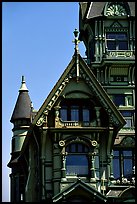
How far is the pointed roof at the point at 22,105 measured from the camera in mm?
38688

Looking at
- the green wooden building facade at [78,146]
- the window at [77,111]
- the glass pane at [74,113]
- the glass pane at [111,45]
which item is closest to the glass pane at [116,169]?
the green wooden building facade at [78,146]

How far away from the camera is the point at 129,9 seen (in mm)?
36594

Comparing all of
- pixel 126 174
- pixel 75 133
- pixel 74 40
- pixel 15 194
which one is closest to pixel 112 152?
pixel 126 174

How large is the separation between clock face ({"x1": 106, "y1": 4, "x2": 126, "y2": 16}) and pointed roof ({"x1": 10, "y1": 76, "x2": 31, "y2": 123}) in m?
9.17

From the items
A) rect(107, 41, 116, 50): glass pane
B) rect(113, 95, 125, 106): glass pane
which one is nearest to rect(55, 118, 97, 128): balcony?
rect(113, 95, 125, 106): glass pane

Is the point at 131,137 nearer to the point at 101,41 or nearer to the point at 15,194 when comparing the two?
the point at 101,41

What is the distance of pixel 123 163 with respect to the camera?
102ft

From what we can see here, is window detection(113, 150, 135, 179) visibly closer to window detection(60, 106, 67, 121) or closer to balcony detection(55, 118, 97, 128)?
balcony detection(55, 118, 97, 128)

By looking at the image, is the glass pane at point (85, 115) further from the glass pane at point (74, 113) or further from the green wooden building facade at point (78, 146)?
the glass pane at point (74, 113)

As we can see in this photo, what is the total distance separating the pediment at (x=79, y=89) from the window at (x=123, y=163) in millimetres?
3541

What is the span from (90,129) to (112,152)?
135 inches

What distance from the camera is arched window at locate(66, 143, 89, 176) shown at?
28.0 metres

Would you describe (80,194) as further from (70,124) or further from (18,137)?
(18,137)

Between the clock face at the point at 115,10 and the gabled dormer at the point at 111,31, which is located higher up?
the clock face at the point at 115,10
